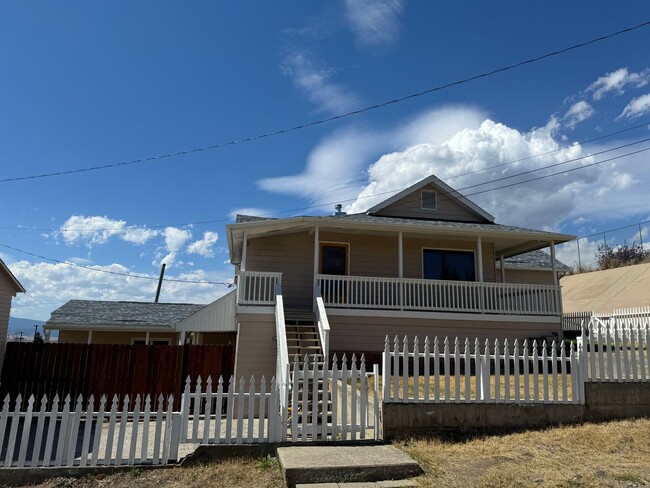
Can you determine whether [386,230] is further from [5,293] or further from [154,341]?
[154,341]

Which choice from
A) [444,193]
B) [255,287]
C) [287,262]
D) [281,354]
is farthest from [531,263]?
[281,354]

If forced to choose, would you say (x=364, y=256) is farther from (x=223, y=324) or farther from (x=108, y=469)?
(x=108, y=469)

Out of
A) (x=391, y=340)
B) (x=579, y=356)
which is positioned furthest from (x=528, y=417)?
(x=391, y=340)

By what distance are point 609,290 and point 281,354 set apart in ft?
Answer: 115

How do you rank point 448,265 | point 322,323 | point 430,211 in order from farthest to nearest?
point 430,211
point 448,265
point 322,323

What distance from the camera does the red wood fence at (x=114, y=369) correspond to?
468 inches

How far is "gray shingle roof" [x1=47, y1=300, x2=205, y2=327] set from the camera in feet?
74.2

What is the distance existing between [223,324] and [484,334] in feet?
31.6

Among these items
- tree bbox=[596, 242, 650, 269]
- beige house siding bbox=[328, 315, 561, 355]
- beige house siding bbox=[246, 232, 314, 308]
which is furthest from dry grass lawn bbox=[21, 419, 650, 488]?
tree bbox=[596, 242, 650, 269]

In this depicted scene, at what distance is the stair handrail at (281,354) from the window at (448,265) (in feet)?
20.9

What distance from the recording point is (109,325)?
73.1 feet

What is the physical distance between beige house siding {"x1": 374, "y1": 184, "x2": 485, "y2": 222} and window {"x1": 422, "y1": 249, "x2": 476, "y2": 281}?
1.59 m

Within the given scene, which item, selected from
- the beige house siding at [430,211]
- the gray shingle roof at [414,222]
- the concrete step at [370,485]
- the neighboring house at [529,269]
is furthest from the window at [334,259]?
the concrete step at [370,485]

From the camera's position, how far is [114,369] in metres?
12.0
